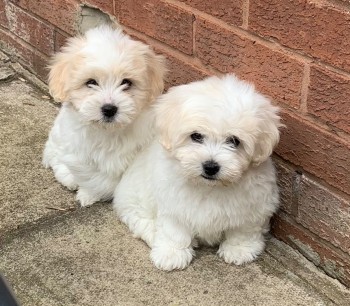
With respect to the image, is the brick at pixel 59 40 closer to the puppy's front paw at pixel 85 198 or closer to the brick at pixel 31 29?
the brick at pixel 31 29

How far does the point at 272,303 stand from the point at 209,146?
0.80 metres


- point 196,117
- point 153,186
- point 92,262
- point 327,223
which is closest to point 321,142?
point 327,223

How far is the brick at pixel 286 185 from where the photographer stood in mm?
3176

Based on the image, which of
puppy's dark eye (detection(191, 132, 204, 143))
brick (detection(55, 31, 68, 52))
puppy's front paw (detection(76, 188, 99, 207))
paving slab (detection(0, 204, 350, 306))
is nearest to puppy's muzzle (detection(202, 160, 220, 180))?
puppy's dark eye (detection(191, 132, 204, 143))

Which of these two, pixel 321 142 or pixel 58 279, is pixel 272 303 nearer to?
pixel 321 142

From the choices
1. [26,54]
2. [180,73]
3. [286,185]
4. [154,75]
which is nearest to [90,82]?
[154,75]

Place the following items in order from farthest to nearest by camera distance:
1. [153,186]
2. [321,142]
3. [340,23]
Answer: [153,186]
[321,142]
[340,23]

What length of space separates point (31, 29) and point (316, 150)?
2.68m

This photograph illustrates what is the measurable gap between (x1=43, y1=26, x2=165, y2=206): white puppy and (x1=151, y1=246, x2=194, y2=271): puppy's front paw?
54cm

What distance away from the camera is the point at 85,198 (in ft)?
12.0

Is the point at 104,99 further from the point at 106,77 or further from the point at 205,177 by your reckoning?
the point at 205,177

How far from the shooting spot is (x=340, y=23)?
104 inches

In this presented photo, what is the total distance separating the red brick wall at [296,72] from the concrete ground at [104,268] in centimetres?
20

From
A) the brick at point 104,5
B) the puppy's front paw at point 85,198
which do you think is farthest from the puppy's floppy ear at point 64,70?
the brick at point 104,5
